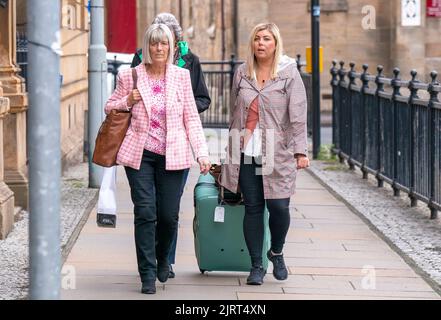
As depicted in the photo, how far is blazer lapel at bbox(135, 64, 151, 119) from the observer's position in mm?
7789

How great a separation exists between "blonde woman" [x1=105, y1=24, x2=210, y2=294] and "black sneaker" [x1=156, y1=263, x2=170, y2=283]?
0.25m

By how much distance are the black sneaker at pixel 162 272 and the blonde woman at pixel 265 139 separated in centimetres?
52

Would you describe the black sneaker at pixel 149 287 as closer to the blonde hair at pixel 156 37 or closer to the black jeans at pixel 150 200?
the black jeans at pixel 150 200

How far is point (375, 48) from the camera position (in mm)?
30125

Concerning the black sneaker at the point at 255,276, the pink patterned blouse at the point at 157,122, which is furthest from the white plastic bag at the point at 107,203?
the black sneaker at the point at 255,276

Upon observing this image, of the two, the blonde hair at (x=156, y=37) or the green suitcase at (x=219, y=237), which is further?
the green suitcase at (x=219, y=237)

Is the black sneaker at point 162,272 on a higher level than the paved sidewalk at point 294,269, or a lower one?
higher

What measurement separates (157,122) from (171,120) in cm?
9

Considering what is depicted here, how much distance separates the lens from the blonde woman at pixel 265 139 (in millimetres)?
8078

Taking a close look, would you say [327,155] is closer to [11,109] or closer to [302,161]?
[11,109]

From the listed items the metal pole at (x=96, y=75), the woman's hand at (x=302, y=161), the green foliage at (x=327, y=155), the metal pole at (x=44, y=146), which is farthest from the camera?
the green foliage at (x=327, y=155)

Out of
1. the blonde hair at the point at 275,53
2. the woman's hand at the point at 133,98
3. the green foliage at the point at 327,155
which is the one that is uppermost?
the blonde hair at the point at 275,53

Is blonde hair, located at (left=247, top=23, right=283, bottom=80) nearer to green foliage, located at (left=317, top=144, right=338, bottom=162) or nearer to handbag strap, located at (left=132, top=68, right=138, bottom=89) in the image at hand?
handbag strap, located at (left=132, top=68, right=138, bottom=89)

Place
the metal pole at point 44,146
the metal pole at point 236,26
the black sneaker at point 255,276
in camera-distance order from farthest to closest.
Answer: the metal pole at point 236,26 → the black sneaker at point 255,276 → the metal pole at point 44,146
